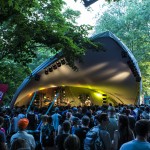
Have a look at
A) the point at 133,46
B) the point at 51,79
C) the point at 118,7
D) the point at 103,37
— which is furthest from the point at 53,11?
the point at 118,7

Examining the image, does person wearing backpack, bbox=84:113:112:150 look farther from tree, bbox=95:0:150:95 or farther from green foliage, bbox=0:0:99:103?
tree, bbox=95:0:150:95

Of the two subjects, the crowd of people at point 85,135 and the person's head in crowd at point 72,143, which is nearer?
the person's head in crowd at point 72,143

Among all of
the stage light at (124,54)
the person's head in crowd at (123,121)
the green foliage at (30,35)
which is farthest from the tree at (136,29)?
the person's head in crowd at (123,121)

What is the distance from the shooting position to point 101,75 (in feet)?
87.4

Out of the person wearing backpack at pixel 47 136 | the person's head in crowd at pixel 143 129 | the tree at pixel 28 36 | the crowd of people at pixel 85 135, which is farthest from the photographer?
the tree at pixel 28 36

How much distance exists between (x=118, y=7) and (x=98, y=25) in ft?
14.2

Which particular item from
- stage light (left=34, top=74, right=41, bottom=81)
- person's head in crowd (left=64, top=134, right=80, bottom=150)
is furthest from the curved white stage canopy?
person's head in crowd (left=64, top=134, right=80, bottom=150)

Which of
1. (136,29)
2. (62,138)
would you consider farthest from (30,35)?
(136,29)

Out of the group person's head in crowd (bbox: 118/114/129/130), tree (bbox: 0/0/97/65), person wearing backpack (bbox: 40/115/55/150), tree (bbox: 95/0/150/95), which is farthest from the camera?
tree (bbox: 95/0/150/95)

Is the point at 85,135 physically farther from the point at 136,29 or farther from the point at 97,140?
the point at 136,29

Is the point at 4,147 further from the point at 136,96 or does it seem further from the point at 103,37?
the point at 136,96

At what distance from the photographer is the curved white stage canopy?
72.4 feet

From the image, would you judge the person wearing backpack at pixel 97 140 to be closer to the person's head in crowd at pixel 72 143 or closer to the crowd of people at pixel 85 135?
the crowd of people at pixel 85 135

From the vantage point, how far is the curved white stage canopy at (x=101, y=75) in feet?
72.4
